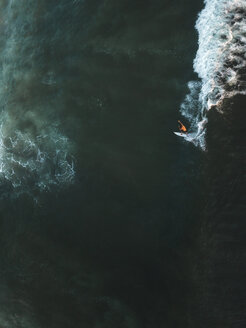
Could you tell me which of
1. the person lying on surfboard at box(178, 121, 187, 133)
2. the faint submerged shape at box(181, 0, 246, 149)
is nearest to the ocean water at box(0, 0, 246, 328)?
the faint submerged shape at box(181, 0, 246, 149)

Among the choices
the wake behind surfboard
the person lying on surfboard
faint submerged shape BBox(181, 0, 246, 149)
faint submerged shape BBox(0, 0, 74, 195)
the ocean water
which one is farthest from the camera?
faint submerged shape BBox(0, 0, 74, 195)

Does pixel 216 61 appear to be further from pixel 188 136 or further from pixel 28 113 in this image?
pixel 28 113

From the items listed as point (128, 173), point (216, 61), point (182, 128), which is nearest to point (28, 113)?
point (128, 173)

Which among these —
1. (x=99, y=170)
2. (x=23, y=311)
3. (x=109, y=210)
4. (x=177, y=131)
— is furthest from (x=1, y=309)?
(x=177, y=131)

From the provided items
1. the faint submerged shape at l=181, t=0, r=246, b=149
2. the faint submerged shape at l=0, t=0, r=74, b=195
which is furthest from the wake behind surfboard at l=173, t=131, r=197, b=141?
the faint submerged shape at l=0, t=0, r=74, b=195

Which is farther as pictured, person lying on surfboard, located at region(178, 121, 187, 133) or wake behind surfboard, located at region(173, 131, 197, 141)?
person lying on surfboard, located at region(178, 121, 187, 133)

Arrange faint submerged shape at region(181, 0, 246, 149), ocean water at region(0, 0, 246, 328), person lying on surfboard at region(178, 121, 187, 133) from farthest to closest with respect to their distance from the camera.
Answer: person lying on surfboard at region(178, 121, 187, 133) → faint submerged shape at region(181, 0, 246, 149) → ocean water at region(0, 0, 246, 328)

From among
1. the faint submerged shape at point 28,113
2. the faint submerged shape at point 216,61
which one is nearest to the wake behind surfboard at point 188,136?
the faint submerged shape at point 216,61

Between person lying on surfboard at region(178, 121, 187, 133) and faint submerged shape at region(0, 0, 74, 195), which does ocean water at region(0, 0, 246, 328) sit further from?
person lying on surfboard at region(178, 121, 187, 133)

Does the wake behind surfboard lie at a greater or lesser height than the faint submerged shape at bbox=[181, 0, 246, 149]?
lesser
